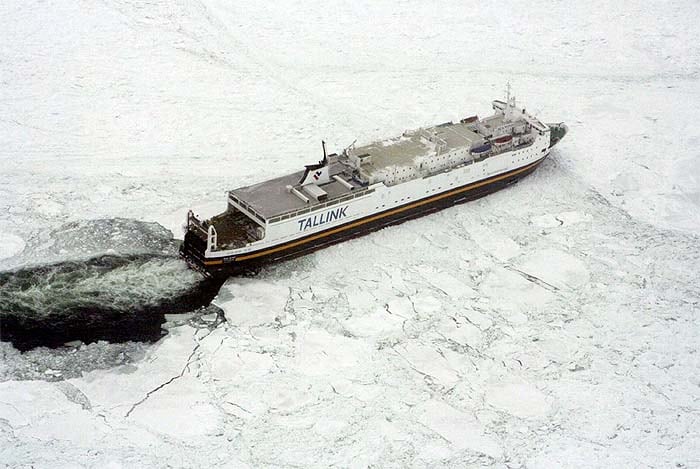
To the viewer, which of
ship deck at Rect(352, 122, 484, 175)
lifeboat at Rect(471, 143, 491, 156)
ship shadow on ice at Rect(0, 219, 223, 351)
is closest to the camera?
ship shadow on ice at Rect(0, 219, 223, 351)

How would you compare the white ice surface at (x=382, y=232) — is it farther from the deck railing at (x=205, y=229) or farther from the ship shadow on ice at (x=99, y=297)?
the deck railing at (x=205, y=229)

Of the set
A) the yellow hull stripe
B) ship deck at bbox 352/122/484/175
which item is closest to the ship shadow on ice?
the yellow hull stripe

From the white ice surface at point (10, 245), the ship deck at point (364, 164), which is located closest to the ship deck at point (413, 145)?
the ship deck at point (364, 164)

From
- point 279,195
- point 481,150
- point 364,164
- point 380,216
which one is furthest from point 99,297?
point 481,150

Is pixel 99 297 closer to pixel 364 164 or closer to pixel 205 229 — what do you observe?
pixel 205 229

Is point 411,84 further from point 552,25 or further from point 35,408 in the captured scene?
point 35,408

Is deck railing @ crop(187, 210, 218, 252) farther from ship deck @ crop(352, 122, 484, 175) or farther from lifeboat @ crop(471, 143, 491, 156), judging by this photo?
lifeboat @ crop(471, 143, 491, 156)
